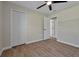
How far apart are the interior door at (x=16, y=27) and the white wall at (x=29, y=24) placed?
0.87ft

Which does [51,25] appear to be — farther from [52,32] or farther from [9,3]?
[9,3]

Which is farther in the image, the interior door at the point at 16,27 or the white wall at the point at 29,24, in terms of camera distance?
the interior door at the point at 16,27

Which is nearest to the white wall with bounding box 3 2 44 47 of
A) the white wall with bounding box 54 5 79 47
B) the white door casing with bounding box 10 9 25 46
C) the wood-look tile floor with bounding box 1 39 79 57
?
the white door casing with bounding box 10 9 25 46

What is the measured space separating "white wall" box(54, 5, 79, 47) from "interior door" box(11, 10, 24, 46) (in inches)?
99.3

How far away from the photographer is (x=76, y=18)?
4.10 m

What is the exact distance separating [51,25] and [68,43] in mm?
2995

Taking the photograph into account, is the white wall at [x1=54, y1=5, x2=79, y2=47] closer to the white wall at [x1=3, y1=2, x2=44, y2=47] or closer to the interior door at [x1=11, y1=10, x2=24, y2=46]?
the white wall at [x1=3, y1=2, x2=44, y2=47]

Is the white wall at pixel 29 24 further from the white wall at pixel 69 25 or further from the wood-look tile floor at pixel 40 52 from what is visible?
the white wall at pixel 69 25

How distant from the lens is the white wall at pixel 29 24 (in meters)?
3.54

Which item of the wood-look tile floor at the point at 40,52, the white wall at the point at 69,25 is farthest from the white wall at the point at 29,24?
the white wall at the point at 69,25

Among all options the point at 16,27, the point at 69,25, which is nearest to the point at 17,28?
the point at 16,27

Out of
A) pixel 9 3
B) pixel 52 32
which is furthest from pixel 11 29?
pixel 52 32

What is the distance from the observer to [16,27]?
4.15 meters

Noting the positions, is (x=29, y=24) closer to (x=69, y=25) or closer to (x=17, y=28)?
(x=17, y=28)
